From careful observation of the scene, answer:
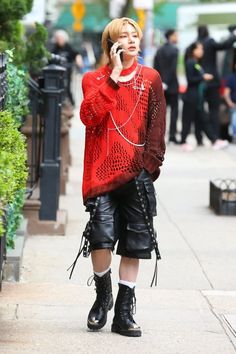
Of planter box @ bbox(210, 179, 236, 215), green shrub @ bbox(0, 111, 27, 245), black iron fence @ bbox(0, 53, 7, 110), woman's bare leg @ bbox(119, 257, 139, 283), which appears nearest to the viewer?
green shrub @ bbox(0, 111, 27, 245)

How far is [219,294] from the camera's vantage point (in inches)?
313

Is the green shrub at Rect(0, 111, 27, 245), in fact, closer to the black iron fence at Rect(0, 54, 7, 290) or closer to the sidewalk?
the black iron fence at Rect(0, 54, 7, 290)

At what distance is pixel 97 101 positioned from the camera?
6387 millimetres

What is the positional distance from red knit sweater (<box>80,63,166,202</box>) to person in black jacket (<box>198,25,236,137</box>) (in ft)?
44.0

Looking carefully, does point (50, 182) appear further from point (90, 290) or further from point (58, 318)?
point (58, 318)

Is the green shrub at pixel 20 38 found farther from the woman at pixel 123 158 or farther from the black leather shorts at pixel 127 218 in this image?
the black leather shorts at pixel 127 218

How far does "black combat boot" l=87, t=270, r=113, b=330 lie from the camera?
261 inches

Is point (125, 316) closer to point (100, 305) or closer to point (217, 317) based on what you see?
point (100, 305)

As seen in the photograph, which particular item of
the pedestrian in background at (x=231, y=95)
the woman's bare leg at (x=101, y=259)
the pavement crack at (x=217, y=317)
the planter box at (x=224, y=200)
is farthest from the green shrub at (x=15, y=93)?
the pedestrian in background at (x=231, y=95)

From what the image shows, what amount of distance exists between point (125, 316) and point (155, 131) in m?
1.09

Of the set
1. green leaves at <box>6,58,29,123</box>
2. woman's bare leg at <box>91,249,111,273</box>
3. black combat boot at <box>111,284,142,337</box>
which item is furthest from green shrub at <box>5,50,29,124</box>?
black combat boot at <box>111,284,142,337</box>

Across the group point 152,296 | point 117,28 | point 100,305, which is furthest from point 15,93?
point 100,305

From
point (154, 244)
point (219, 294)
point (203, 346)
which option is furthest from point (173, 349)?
point (219, 294)

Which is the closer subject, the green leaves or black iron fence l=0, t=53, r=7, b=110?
black iron fence l=0, t=53, r=7, b=110
